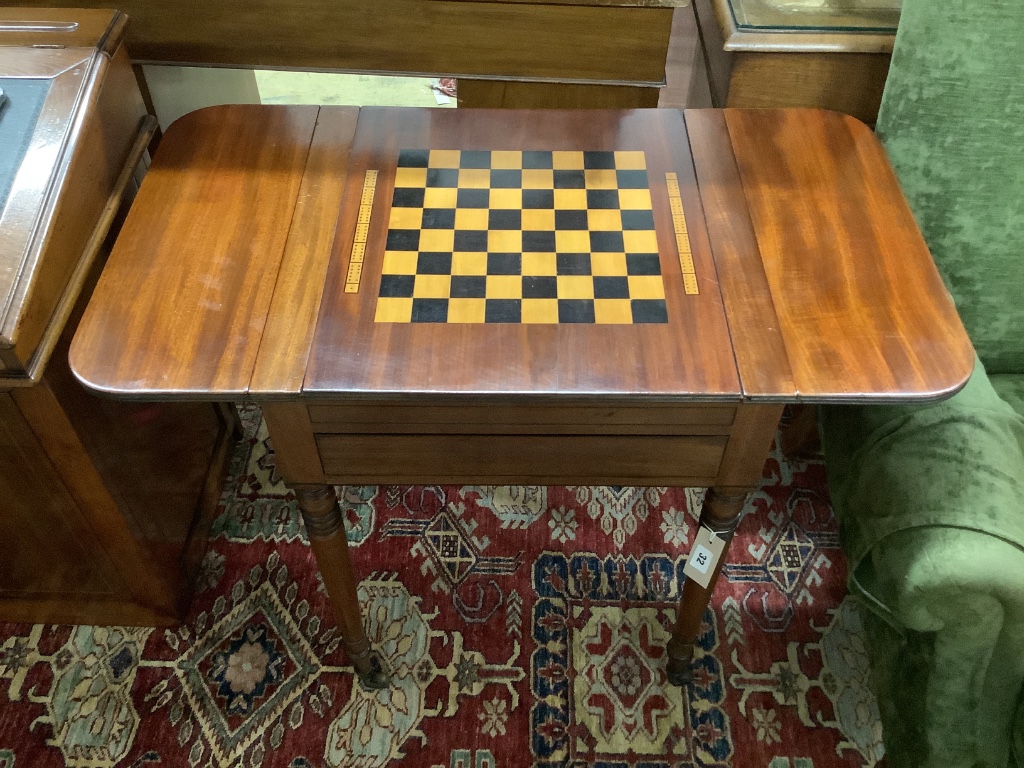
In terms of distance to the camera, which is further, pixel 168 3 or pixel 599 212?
pixel 168 3

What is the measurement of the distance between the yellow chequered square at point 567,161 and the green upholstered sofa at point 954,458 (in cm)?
49

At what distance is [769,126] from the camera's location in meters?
1.19

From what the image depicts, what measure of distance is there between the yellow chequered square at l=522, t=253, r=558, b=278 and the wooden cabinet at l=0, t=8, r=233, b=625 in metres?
0.57

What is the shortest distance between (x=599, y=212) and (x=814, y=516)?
97 cm

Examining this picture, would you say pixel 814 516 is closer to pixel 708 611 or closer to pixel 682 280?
pixel 708 611

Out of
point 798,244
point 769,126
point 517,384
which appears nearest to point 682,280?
point 798,244

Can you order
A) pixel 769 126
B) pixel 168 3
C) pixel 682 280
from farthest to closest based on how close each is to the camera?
pixel 168 3 → pixel 769 126 → pixel 682 280

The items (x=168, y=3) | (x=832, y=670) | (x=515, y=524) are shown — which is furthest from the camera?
(x=515, y=524)

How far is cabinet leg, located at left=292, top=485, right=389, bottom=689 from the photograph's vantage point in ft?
3.51

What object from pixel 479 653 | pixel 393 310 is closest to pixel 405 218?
pixel 393 310

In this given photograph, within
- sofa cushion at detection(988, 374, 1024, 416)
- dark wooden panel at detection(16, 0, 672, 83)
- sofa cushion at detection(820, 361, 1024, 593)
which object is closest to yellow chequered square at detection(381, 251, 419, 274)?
Result: dark wooden panel at detection(16, 0, 672, 83)

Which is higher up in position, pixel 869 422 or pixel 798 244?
pixel 798 244

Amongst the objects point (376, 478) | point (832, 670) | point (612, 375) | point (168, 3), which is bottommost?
point (832, 670)

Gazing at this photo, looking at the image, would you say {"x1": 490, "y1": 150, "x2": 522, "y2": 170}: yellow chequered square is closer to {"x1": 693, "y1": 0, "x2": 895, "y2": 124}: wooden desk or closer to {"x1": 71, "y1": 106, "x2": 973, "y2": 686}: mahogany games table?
{"x1": 71, "y1": 106, "x2": 973, "y2": 686}: mahogany games table
